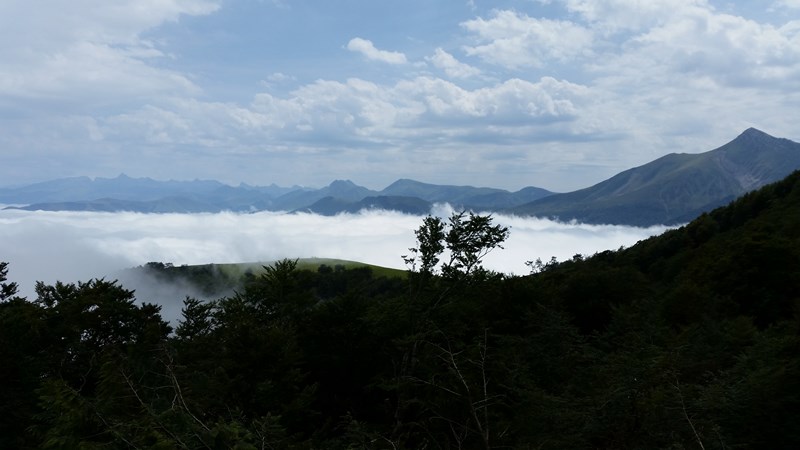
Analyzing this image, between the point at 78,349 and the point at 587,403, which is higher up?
the point at 587,403

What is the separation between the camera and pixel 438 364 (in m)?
18.5

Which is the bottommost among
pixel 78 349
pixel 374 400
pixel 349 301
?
pixel 374 400

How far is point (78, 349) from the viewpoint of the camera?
32.8 m

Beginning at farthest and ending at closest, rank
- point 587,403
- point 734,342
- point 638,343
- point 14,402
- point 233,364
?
point 233,364 → point 734,342 → point 14,402 → point 638,343 → point 587,403

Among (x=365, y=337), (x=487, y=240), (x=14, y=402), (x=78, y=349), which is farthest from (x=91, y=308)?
(x=487, y=240)

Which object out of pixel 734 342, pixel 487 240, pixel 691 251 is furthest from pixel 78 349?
pixel 691 251

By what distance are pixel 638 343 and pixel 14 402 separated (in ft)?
82.1

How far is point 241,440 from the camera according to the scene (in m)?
6.79

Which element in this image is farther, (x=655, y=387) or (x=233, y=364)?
(x=233, y=364)

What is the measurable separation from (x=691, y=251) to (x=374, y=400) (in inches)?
2017

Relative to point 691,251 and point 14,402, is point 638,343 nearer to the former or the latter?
point 14,402

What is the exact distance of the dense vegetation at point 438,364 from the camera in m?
9.55

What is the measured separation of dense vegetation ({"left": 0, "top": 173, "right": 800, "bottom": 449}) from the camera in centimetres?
955

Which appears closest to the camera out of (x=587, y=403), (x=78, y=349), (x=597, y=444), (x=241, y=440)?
(x=241, y=440)
